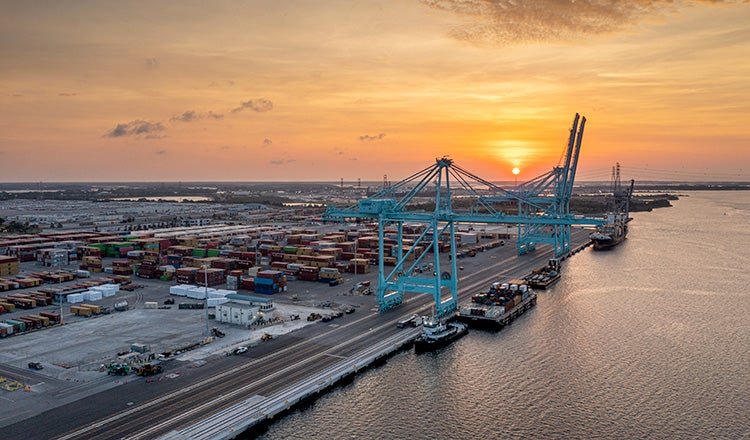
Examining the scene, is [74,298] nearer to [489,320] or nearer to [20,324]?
[20,324]

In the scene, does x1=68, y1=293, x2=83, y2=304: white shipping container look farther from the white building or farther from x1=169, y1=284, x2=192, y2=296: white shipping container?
the white building

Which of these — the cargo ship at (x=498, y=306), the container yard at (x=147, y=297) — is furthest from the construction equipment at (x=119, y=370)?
the cargo ship at (x=498, y=306)

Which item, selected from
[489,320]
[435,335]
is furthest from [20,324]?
[489,320]

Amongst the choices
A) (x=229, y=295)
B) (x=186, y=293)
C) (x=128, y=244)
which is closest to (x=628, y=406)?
(x=229, y=295)

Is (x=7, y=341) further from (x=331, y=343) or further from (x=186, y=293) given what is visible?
(x=331, y=343)

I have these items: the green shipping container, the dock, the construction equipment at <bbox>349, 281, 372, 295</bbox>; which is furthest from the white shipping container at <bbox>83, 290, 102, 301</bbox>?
the dock

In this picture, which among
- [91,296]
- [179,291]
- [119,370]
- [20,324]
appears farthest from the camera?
[179,291]
